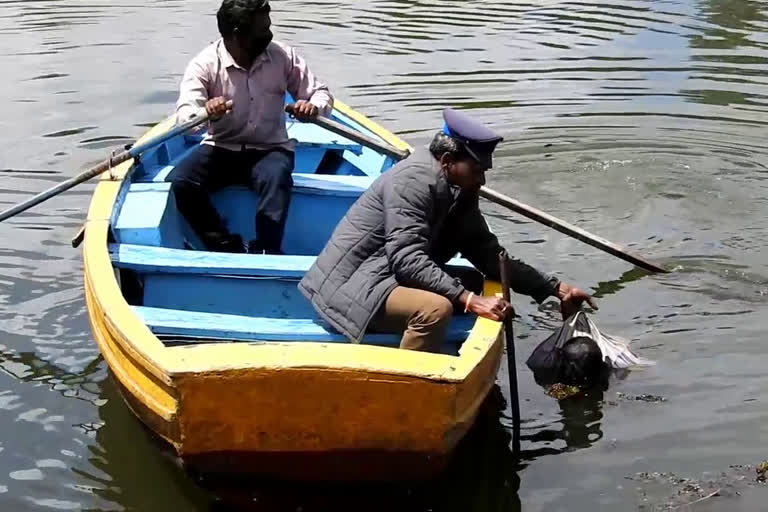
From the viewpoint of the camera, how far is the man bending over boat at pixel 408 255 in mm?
4785

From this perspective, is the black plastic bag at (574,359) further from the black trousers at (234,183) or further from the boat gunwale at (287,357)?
the black trousers at (234,183)

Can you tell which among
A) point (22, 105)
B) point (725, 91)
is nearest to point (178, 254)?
point (22, 105)

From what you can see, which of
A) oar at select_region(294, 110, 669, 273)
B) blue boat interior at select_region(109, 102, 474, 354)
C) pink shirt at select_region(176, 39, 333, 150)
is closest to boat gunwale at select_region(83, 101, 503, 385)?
blue boat interior at select_region(109, 102, 474, 354)

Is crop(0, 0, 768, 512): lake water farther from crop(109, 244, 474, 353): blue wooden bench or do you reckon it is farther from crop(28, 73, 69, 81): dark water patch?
crop(109, 244, 474, 353): blue wooden bench

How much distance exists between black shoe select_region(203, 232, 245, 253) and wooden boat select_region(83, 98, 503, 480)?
2.73 feet

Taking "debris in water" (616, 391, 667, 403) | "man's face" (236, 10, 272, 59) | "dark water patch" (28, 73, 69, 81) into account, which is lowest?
"debris in water" (616, 391, 667, 403)

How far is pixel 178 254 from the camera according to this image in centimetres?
549

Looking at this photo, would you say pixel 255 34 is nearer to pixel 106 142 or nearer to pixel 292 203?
pixel 292 203

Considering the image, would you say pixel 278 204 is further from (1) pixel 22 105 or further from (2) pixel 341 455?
(1) pixel 22 105

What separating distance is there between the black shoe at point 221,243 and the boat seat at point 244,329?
59.0 inches

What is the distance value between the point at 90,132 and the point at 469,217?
6.74m

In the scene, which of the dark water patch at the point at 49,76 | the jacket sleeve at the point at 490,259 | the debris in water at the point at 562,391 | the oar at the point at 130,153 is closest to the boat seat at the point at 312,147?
the oar at the point at 130,153

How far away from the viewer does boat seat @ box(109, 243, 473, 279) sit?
5379 mm

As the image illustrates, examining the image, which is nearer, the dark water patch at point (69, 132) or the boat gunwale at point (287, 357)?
the boat gunwale at point (287, 357)
